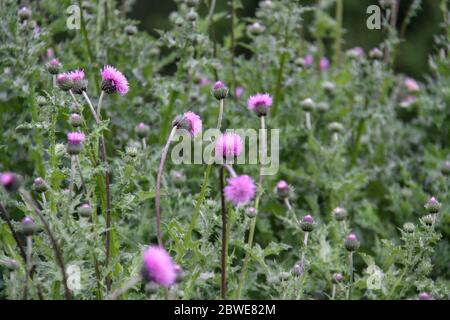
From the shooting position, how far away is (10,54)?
2.58 m

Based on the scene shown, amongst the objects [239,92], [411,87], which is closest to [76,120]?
[239,92]

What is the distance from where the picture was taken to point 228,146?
1.69m

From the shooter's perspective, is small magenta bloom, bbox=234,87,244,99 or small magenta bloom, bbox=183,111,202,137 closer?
small magenta bloom, bbox=183,111,202,137

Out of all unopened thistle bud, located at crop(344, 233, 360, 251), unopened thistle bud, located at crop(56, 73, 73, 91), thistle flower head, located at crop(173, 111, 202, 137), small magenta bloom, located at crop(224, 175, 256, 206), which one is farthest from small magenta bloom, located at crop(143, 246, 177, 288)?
unopened thistle bud, located at crop(344, 233, 360, 251)

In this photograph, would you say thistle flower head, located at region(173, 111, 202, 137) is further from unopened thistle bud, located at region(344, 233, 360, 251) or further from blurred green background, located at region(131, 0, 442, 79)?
blurred green background, located at region(131, 0, 442, 79)

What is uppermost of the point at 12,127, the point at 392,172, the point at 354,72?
the point at 354,72

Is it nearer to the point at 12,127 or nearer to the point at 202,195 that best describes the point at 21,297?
the point at 202,195

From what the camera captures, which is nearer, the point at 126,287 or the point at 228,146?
the point at 126,287

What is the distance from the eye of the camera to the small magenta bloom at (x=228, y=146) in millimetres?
1689

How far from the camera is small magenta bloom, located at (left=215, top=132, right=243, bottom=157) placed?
1.69 metres

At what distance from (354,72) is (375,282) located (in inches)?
51.4

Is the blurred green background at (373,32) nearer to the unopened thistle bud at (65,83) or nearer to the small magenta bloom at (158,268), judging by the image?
the unopened thistle bud at (65,83)

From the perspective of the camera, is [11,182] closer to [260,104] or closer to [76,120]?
[76,120]

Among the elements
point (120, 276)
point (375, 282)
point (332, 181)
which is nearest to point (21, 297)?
point (120, 276)
